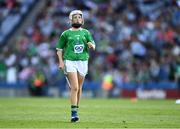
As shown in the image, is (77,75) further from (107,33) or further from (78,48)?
(107,33)

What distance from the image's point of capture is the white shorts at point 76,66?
1728cm

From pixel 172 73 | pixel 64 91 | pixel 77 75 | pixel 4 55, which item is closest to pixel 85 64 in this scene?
pixel 77 75

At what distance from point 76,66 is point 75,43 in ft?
1.81

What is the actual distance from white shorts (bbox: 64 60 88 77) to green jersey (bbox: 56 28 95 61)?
97 millimetres

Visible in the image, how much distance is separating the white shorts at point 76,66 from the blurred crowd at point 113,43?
1615 centimetres

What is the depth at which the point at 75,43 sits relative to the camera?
17.4m

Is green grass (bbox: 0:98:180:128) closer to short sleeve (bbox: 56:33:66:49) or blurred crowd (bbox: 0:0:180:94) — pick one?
short sleeve (bbox: 56:33:66:49)

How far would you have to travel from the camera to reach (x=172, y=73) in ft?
109

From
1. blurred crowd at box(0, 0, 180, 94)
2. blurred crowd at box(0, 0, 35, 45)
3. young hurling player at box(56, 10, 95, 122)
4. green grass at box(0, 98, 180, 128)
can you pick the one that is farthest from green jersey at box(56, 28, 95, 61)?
blurred crowd at box(0, 0, 35, 45)

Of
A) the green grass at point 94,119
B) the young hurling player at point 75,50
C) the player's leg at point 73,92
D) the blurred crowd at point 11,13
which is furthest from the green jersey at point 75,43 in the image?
the blurred crowd at point 11,13

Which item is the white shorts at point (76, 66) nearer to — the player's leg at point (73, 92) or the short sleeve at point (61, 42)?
the player's leg at point (73, 92)

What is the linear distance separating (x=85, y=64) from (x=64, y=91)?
19.4 metres

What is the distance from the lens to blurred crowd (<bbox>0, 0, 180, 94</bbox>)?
3422cm

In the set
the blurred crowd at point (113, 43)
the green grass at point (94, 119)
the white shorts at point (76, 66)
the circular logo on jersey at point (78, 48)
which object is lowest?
the green grass at point (94, 119)
